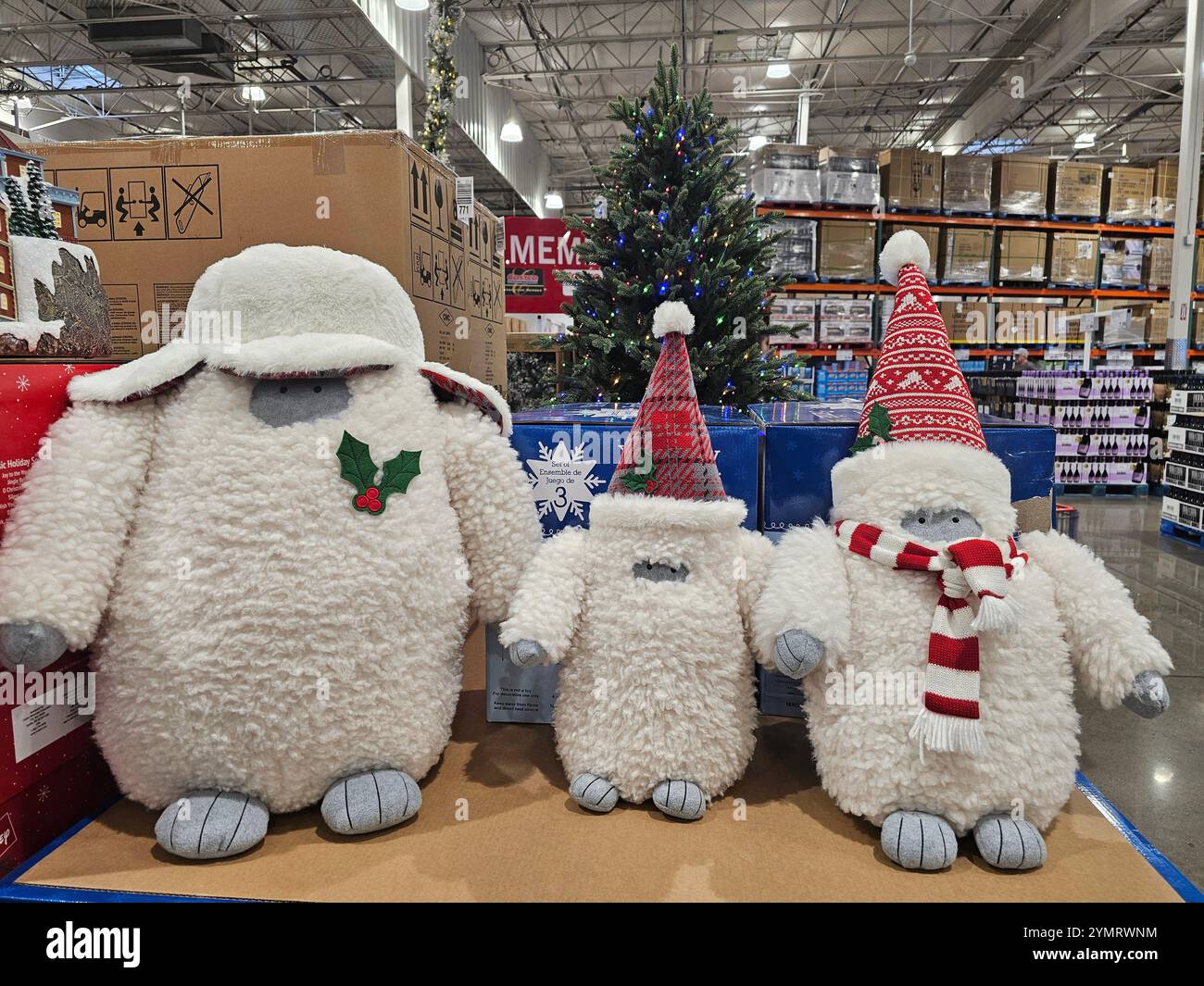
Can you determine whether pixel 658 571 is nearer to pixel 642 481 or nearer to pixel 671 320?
pixel 642 481

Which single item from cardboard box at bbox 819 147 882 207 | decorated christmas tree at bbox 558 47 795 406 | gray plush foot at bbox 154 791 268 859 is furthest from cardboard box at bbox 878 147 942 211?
gray plush foot at bbox 154 791 268 859

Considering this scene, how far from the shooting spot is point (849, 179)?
19.6ft

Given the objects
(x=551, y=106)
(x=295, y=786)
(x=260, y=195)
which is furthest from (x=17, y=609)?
(x=551, y=106)

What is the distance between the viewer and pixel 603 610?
1067 millimetres

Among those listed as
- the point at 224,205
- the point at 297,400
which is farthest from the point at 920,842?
the point at 224,205

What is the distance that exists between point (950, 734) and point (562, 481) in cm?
69

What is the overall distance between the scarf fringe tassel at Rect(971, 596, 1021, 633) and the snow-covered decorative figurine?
127 cm

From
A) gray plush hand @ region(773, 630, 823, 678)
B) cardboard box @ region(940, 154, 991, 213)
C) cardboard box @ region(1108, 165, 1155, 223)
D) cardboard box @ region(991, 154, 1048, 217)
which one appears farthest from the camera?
cardboard box @ region(1108, 165, 1155, 223)

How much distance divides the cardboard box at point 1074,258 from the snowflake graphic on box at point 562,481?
722cm

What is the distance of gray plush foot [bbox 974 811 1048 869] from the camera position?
926 millimetres

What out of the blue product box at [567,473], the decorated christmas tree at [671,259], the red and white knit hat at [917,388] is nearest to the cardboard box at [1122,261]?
the decorated christmas tree at [671,259]

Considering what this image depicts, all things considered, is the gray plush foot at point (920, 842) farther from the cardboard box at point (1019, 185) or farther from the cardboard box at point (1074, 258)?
the cardboard box at point (1074, 258)

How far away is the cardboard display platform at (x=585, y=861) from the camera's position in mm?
897

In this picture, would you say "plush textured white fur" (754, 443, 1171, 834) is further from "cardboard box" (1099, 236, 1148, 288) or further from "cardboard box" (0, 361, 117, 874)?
"cardboard box" (1099, 236, 1148, 288)
